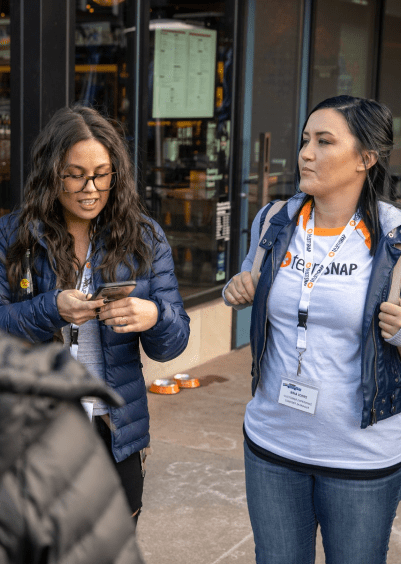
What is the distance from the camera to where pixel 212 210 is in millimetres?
6551

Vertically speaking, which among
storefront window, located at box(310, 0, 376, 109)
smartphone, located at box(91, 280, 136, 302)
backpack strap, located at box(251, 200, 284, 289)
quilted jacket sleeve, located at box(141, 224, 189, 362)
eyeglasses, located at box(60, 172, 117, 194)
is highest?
storefront window, located at box(310, 0, 376, 109)

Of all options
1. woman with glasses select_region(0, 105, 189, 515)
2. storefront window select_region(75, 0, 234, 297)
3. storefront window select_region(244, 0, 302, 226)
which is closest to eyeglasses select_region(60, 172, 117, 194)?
woman with glasses select_region(0, 105, 189, 515)

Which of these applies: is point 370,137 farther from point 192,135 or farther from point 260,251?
point 192,135

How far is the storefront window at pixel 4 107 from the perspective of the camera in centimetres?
459

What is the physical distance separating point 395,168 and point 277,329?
8.01m

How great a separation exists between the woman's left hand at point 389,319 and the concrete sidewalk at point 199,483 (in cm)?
174

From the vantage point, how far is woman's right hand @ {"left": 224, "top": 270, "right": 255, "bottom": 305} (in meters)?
2.50

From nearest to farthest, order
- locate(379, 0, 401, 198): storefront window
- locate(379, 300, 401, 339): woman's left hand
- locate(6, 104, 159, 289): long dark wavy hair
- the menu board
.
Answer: locate(379, 300, 401, 339): woman's left hand < locate(6, 104, 159, 289): long dark wavy hair < the menu board < locate(379, 0, 401, 198): storefront window

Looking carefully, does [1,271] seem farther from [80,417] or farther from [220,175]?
[220,175]

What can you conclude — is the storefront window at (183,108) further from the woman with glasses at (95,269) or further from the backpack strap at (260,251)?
the backpack strap at (260,251)

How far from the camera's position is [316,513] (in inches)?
94.8

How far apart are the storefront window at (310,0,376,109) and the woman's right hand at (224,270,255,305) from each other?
5.45 m

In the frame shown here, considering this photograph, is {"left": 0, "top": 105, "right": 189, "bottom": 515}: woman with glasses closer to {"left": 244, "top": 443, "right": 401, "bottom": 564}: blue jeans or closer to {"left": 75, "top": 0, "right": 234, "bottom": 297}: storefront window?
{"left": 244, "top": 443, "right": 401, "bottom": 564}: blue jeans

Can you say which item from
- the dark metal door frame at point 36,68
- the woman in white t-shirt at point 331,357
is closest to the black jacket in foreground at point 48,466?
the woman in white t-shirt at point 331,357
